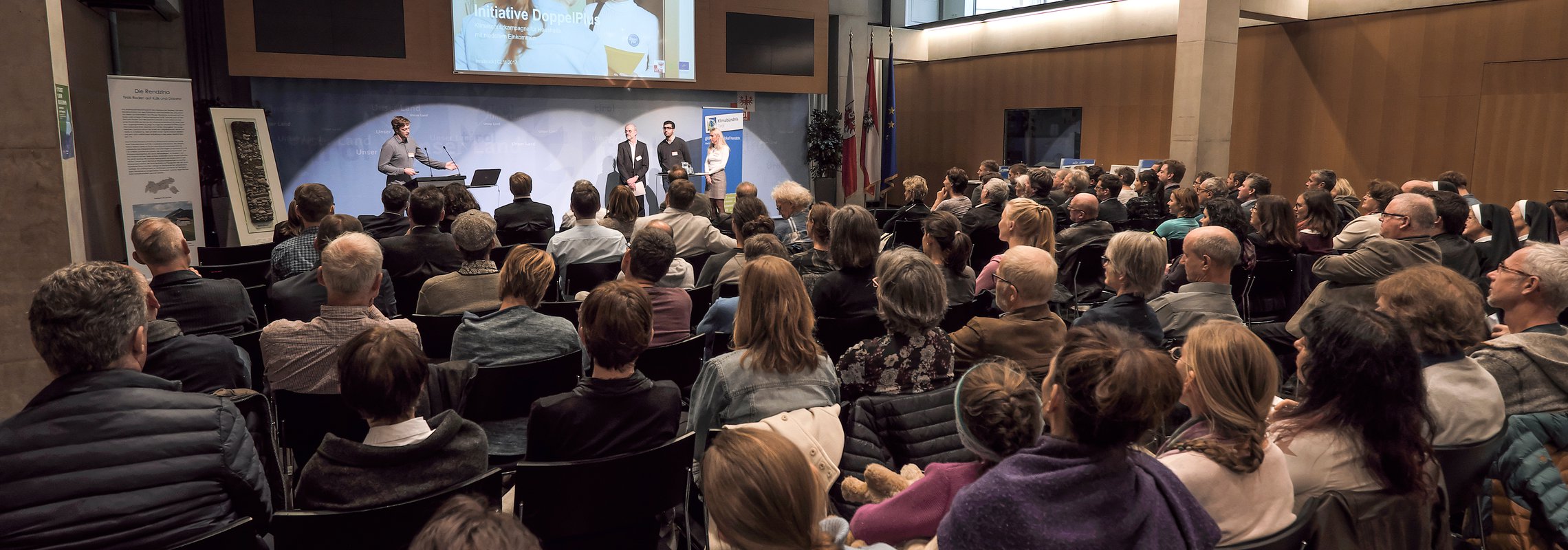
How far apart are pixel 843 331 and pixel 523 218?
12.2ft

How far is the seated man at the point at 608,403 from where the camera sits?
227 centimetres

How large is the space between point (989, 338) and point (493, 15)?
8.73 metres

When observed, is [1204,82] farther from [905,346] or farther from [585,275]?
[905,346]

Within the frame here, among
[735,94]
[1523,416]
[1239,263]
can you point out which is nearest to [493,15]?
[735,94]

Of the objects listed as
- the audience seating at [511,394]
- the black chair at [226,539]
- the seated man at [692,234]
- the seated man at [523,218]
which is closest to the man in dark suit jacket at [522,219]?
the seated man at [523,218]

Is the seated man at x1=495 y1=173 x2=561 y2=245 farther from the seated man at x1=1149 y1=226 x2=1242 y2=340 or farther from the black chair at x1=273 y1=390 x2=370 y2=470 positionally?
the seated man at x1=1149 y1=226 x2=1242 y2=340

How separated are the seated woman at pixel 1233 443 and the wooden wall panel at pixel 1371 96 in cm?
975

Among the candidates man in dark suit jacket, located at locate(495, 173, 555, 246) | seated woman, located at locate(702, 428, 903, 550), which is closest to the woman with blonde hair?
man in dark suit jacket, located at locate(495, 173, 555, 246)

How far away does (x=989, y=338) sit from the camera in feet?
9.79

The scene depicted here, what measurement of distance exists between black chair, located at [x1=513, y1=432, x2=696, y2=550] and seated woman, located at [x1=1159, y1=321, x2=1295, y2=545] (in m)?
1.17

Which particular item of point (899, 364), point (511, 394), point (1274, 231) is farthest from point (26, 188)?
point (1274, 231)

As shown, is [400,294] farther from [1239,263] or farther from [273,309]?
[1239,263]

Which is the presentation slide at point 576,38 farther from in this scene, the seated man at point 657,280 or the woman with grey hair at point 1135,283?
the woman with grey hair at point 1135,283

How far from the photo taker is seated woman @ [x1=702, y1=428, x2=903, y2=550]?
1.32 m
